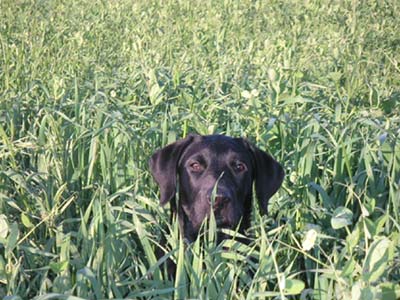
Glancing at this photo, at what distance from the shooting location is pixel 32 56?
6742 millimetres

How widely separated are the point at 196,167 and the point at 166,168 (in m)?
0.15

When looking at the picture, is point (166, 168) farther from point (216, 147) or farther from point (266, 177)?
point (266, 177)

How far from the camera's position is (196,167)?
357 cm

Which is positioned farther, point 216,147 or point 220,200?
point 216,147

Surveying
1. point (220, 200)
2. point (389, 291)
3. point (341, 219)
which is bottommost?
point (220, 200)

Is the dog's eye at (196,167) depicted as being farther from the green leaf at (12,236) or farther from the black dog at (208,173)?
the green leaf at (12,236)

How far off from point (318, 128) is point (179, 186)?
94 centimetres

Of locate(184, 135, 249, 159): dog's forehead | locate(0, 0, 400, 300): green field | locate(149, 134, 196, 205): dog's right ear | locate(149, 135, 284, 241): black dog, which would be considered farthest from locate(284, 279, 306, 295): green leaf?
locate(184, 135, 249, 159): dog's forehead

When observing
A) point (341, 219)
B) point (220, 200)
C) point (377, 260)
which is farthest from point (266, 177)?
point (377, 260)

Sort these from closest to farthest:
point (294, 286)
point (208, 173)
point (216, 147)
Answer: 1. point (294, 286)
2. point (208, 173)
3. point (216, 147)

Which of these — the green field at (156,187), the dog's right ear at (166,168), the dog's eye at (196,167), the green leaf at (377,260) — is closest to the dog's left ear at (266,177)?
the green field at (156,187)

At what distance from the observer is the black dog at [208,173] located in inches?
137

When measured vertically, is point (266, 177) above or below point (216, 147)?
below

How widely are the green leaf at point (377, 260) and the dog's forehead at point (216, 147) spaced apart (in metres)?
1.54
